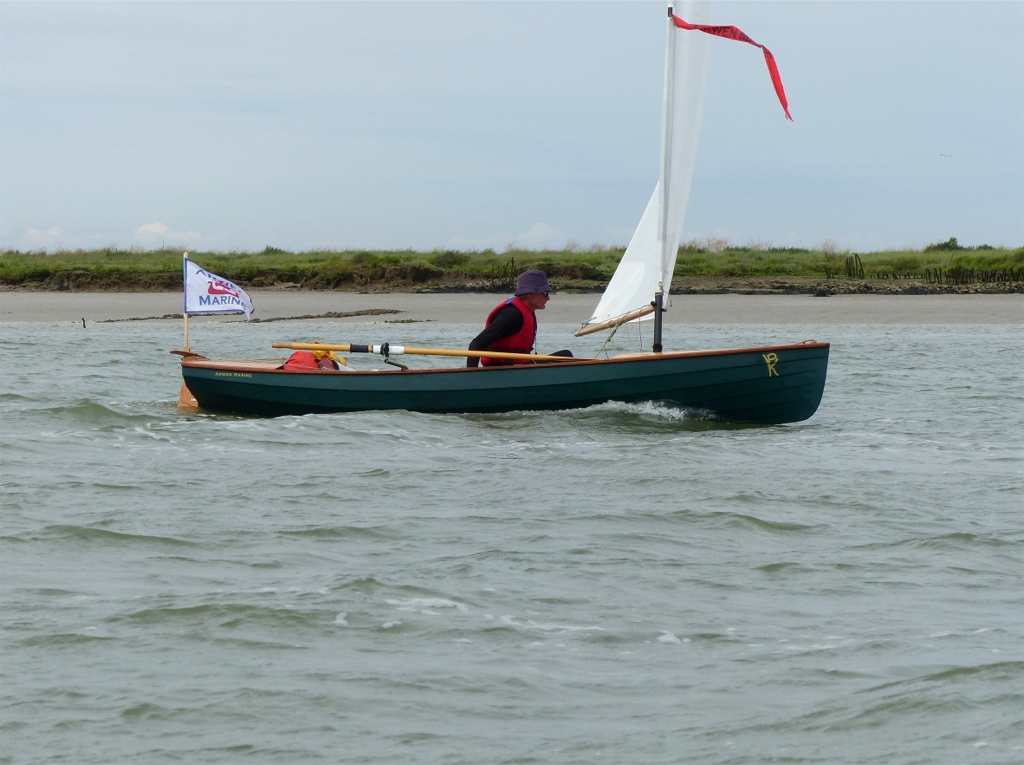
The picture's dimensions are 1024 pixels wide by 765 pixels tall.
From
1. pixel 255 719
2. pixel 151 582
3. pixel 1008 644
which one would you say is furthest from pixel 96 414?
pixel 1008 644

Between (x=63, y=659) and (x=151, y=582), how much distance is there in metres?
1.00

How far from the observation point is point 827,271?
34.8 metres

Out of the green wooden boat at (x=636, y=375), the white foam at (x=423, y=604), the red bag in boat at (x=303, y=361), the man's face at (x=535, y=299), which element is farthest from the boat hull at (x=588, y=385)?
the white foam at (x=423, y=604)

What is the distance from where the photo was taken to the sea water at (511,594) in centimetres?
391

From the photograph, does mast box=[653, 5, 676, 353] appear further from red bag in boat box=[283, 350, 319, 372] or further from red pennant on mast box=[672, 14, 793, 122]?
red bag in boat box=[283, 350, 319, 372]

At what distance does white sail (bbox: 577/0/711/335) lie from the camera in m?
11.4

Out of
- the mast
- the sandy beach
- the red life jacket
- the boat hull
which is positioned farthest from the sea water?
the sandy beach

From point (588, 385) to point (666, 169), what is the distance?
2.48 m

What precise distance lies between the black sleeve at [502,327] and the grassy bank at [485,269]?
Result: 22.1 metres

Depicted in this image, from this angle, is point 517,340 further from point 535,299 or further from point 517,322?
point 535,299

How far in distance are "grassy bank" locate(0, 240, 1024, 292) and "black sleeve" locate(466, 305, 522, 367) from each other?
2206cm

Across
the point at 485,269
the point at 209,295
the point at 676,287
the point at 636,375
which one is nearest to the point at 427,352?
the point at 636,375

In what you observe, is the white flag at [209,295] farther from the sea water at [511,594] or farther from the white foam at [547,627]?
the white foam at [547,627]

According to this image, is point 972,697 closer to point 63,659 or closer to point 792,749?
point 792,749
